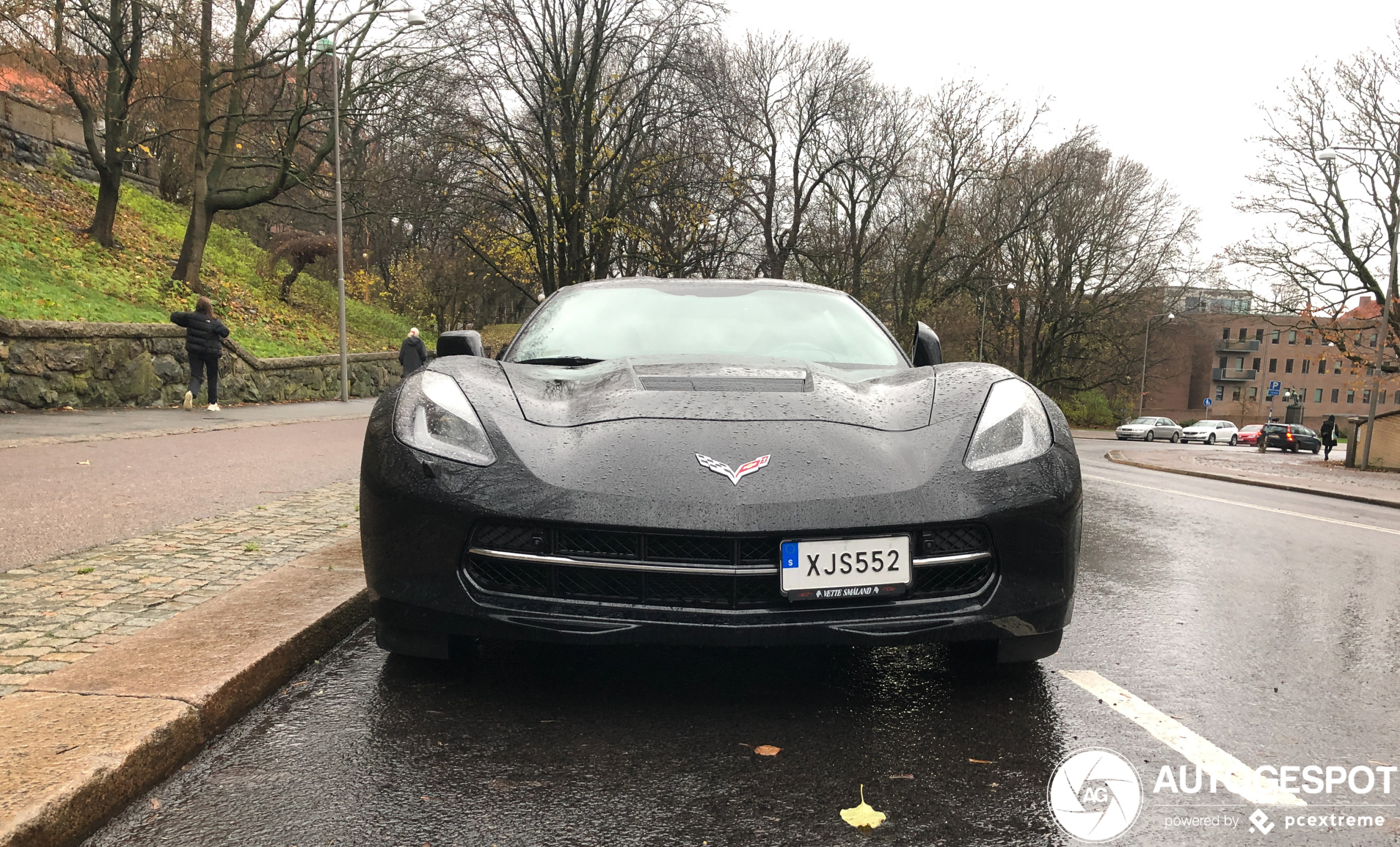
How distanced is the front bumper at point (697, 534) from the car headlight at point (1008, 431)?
1.5 inches

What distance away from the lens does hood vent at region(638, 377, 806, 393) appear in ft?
9.06

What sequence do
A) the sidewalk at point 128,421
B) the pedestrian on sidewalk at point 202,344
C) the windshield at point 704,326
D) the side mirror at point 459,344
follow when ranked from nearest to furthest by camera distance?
1. the windshield at point 704,326
2. the side mirror at point 459,344
3. the sidewalk at point 128,421
4. the pedestrian on sidewalk at point 202,344

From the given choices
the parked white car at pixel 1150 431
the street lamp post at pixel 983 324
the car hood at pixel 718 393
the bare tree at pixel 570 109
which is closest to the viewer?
the car hood at pixel 718 393

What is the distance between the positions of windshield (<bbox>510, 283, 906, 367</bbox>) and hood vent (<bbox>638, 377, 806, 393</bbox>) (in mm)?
498

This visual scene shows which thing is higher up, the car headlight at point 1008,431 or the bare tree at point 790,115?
the bare tree at point 790,115

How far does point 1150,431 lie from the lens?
47.4m

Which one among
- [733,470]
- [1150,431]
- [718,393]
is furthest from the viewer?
[1150,431]

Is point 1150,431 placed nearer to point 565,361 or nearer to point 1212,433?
point 1212,433

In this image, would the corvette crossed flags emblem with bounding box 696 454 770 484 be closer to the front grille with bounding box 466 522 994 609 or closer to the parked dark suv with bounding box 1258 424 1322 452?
the front grille with bounding box 466 522 994 609

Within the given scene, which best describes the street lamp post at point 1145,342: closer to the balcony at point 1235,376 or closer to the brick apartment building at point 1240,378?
the brick apartment building at point 1240,378

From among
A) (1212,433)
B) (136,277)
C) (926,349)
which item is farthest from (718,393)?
(1212,433)

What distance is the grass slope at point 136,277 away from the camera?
14.7m

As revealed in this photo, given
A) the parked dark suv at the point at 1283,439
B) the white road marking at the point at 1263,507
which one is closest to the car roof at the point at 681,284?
the white road marking at the point at 1263,507

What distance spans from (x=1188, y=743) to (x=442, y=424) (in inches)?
87.8
